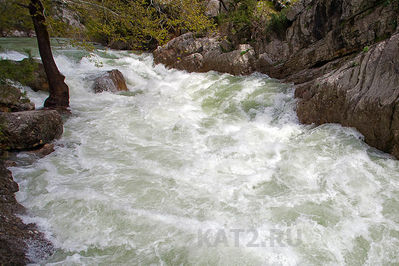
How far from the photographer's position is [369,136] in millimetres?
5324

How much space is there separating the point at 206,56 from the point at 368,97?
10.0 metres

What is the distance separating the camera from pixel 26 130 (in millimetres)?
5801

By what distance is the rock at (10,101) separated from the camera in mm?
7026

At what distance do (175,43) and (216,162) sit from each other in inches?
503

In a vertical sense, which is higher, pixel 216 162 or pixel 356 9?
pixel 356 9

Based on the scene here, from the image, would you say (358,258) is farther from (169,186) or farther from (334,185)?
(169,186)

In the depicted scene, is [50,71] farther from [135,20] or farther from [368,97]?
[368,97]

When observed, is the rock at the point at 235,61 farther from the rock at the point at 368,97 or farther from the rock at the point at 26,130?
the rock at the point at 26,130

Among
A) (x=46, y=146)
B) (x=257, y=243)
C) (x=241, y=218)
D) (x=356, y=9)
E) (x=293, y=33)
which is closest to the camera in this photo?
(x=257, y=243)

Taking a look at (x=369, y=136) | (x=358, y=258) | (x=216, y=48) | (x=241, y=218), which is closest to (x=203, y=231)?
(x=241, y=218)

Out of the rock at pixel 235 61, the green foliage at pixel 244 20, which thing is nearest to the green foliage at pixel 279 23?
the rock at pixel 235 61

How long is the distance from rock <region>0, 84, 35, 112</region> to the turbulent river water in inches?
54.4

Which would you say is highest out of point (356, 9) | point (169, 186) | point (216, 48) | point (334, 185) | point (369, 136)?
point (356, 9)

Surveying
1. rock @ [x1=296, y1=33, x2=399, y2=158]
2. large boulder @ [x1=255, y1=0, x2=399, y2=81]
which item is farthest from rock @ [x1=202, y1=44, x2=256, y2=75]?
rock @ [x1=296, y1=33, x2=399, y2=158]
